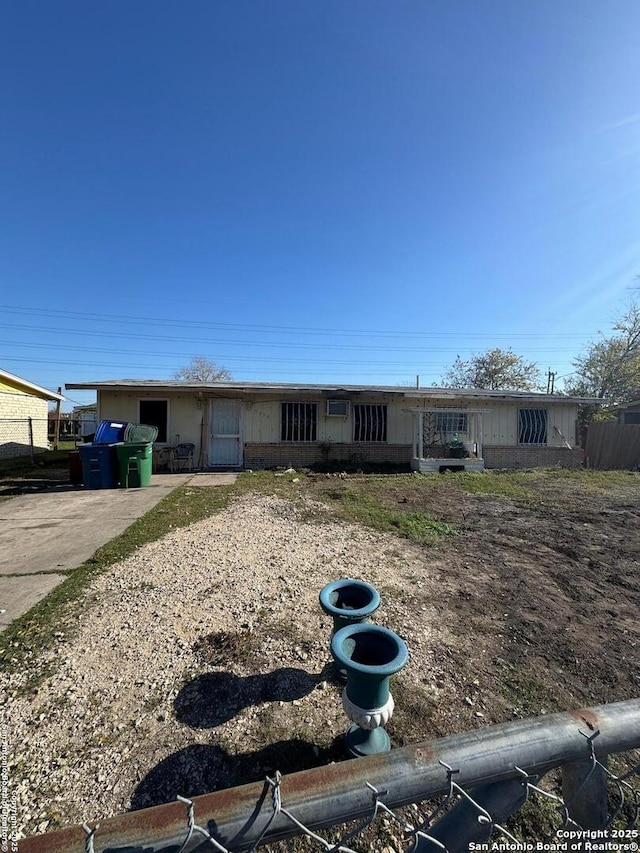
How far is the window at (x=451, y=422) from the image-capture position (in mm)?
13133

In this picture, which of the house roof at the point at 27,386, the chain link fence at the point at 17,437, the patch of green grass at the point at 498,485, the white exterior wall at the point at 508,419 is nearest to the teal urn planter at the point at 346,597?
the patch of green grass at the point at 498,485

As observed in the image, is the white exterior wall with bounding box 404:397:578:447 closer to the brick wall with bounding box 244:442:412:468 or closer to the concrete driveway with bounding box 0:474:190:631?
the brick wall with bounding box 244:442:412:468

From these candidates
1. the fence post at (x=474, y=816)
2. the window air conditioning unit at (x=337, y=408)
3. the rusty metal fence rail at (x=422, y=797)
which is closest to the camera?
the rusty metal fence rail at (x=422, y=797)

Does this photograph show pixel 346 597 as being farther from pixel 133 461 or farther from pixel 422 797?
pixel 133 461

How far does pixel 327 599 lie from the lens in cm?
227

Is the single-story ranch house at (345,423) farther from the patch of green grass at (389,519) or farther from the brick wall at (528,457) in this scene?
the patch of green grass at (389,519)

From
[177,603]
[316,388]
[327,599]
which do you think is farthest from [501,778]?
[316,388]

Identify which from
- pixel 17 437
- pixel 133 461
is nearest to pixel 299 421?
pixel 133 461

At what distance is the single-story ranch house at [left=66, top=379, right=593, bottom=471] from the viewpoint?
11.4 m

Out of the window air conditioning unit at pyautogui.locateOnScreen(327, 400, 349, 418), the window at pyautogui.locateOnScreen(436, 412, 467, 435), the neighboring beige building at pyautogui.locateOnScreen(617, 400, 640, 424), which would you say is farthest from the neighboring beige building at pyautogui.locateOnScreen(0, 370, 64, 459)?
the neighboring beige building at pyautogui.locateOnScreen(617, 400, 640, 424)

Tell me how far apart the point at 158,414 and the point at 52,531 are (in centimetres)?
659

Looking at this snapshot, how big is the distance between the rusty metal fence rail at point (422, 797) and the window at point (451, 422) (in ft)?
41.3

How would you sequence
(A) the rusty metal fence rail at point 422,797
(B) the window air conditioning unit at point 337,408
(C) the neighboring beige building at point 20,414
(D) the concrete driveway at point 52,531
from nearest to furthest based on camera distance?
(A) the rusty metal fence rail at point 422,797 → (D) the concrete driveway at point 52,531 → (B) the window air conditioning unit at point 337,408 → (C) the neighboring beige building at point 20,414

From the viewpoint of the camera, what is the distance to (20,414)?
53.2 feet
